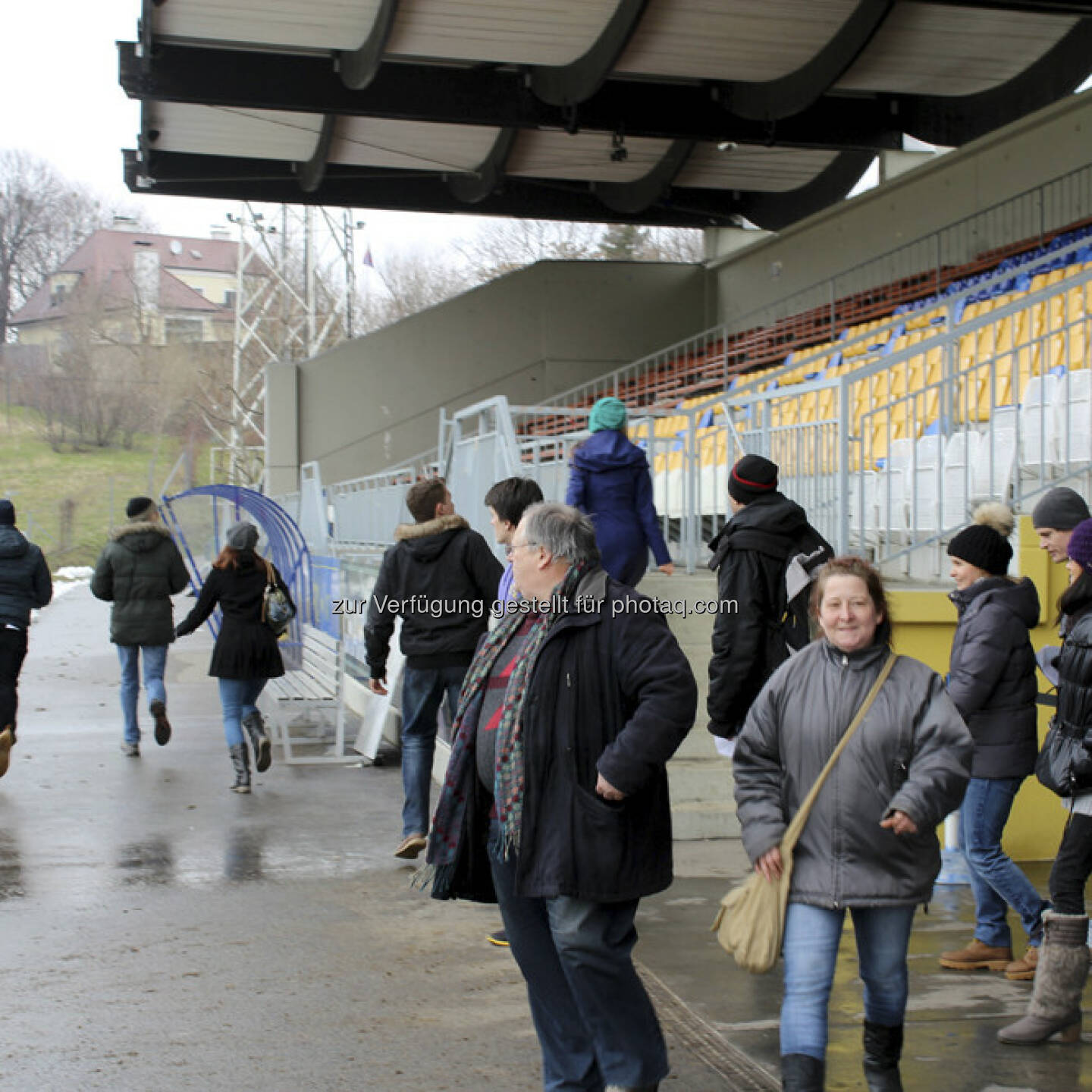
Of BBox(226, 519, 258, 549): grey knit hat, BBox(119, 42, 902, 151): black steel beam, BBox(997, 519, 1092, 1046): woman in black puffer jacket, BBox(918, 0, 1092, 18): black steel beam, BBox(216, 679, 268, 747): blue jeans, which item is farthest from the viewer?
BBox(119, 42, 902, 151): black steel beam

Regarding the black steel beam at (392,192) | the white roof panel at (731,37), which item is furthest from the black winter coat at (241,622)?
the black steel beam at (392,192)

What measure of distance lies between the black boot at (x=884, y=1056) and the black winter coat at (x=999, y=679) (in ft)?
5.15

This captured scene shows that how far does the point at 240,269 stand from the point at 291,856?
27909mm

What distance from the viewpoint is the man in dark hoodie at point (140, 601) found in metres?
10.2

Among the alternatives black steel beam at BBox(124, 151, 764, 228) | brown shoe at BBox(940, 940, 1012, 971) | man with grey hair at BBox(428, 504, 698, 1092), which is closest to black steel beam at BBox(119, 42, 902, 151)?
black steel beam at BBox(124, 151, 764, 228)

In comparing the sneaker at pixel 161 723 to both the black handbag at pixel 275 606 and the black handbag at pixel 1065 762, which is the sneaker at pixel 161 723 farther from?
the black handbag at pixel 1065 762

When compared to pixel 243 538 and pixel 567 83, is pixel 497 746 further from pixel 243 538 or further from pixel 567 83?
pixel 567 83

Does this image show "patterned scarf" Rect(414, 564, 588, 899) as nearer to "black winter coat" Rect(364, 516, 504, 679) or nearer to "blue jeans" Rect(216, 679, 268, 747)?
"black winter coat" Rect(364, 516, 504, 679)

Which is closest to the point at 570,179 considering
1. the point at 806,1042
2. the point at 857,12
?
the point at 857,12

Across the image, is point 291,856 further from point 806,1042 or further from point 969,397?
point 969,397

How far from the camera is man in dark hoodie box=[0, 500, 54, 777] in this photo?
903 centimetres

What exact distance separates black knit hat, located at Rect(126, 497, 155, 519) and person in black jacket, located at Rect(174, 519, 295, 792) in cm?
157

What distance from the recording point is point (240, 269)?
109 ft

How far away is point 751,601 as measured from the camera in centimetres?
559
